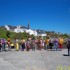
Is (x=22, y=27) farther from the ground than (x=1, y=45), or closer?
farther from the ground

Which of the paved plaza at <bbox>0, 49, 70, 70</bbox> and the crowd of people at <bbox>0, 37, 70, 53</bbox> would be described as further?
the crowd of people at <bbox>0, 37, 70, 53</bbox>

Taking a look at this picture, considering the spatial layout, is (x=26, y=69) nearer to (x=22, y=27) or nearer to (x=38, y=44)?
(x=38, y=44)

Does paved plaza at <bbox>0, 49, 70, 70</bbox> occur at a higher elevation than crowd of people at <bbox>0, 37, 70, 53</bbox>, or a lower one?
lower

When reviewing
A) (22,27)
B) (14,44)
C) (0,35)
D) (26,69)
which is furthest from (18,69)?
(22,27)

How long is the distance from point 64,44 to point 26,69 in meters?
17.5

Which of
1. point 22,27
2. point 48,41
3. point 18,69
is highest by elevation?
point 22,27

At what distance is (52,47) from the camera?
90.4 feet

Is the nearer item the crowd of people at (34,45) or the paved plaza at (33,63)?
the paved plaza at (33,63)

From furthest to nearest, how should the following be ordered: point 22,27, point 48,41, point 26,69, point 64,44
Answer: point 22,27, point 64,44, point 48,41, point 26,69

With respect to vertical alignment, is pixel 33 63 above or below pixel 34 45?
below

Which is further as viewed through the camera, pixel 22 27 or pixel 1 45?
pixel 22 27

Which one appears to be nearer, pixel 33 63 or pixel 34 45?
pixel 33 63

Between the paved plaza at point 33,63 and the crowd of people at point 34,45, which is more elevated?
the crowd of people at point 34,45

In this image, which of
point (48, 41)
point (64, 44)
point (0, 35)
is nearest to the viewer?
point (48, 41)
